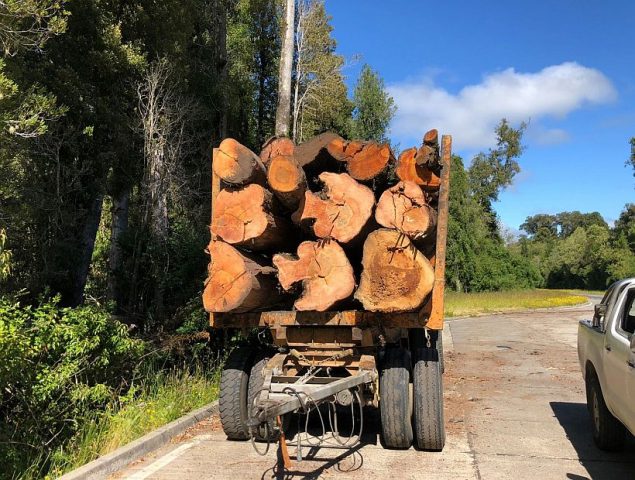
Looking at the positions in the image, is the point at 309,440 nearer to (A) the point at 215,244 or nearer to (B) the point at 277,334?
(B) the point at 277,334

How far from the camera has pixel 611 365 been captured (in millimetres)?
5242

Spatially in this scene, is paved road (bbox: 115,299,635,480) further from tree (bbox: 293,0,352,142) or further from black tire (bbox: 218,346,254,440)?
tree (bbox: 293,0,352,142)

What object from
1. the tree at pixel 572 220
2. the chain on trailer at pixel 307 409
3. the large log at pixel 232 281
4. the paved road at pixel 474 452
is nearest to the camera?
the chain on trailer at pixel 307 409

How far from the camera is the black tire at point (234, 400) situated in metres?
6.19

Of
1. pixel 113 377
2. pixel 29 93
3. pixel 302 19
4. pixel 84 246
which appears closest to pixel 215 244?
pixel 113 377

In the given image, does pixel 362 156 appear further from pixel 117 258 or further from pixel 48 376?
pixel 117 258

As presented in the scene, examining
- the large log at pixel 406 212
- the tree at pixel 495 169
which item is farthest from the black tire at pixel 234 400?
the tree at pixel 495 169

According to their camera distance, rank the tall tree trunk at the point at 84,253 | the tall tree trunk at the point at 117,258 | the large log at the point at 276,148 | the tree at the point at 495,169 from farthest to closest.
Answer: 1. the tree at the point at 495,169
2. the tall tree trunk at the point at 117,258
3. the tall tree trunk at the point at 84,253
4. the large log at the point at 276,148

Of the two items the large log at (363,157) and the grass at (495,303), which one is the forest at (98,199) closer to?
the large log at (363,157)

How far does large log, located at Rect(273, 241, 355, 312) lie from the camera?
5.36 m

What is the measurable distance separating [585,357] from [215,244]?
458 cm

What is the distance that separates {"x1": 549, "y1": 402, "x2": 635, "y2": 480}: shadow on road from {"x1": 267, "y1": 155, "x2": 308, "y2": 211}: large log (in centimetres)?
374

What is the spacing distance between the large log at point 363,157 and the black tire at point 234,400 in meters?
2.58

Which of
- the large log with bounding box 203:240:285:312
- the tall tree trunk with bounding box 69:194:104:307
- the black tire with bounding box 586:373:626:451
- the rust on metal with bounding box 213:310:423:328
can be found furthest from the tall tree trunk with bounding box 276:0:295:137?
the black tire with bounding box 586:373:626:451
